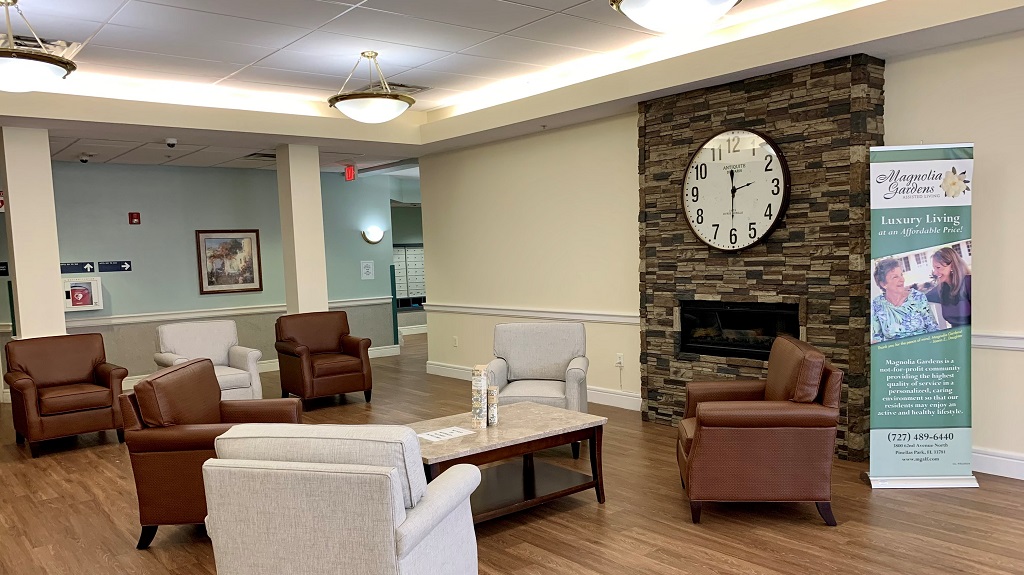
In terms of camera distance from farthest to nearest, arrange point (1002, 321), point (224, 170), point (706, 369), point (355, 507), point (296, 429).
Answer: point (224, 170) < point (706, 369) < point (1002, 321) < point (296, 429) < point (355, 507)

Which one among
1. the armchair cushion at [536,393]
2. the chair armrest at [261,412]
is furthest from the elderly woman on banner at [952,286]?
the chair armrest at [261,412]

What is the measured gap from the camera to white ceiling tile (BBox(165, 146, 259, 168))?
8281mm

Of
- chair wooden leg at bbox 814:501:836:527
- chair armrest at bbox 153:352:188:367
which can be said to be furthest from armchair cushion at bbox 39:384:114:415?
chair wooden leg at bbox 814:501:836:527

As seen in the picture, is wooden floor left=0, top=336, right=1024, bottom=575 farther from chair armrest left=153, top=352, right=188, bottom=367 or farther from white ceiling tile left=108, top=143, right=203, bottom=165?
white ceiling tile left=108, top=143, right=203, bottom=165

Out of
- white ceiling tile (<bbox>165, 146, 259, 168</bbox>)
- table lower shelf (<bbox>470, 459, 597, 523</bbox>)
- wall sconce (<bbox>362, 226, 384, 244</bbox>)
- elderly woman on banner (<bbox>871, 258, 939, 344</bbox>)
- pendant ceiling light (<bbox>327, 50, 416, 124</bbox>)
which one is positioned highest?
white ceiling tile (<bbox>165, 146, 259, 168</bbox>)

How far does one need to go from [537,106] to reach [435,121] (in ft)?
5.40

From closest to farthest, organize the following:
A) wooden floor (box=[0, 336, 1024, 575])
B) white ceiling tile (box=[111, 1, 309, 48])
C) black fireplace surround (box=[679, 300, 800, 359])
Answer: wooden floor (box=[0, 336, 1024, 575]), white ceiling tile (box=[111, 1, 309, 48]), black fireplace surround (box=[679, 300, 800, 359])

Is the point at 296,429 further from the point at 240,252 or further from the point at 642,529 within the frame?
the point at 240,252

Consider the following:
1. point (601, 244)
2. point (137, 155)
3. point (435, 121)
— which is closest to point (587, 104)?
point (601, 244)

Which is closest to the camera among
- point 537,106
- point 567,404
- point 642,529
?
point 642,529

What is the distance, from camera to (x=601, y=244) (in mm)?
7031

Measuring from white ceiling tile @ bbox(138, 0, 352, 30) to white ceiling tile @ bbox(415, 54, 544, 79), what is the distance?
1395mm

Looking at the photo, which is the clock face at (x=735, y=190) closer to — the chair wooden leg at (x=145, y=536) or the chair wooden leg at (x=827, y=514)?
the chair wooden leg at (x=827, y=514)

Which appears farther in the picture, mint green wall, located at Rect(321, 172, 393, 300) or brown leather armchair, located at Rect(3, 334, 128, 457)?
→ mint green wall, located at Rect(321, 172, 393, 300)
